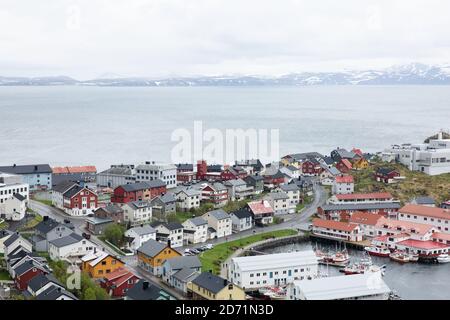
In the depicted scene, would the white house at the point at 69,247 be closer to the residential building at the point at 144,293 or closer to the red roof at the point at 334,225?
the residential building at the point at 144,293

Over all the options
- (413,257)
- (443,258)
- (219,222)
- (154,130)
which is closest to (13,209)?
(219,222)

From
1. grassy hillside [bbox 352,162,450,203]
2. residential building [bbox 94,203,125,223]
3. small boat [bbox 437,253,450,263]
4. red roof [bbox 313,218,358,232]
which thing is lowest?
small boat [bbox 437,253,450,263]

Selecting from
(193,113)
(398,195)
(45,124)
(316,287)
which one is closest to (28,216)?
(316,287)

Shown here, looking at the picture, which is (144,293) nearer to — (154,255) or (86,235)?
(154,255)

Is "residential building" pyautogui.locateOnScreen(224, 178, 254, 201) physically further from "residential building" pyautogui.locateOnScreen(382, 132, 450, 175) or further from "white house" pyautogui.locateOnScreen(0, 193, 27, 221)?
"residential building" pyautogui.locateOnScreen(382, 132, 450, 175)

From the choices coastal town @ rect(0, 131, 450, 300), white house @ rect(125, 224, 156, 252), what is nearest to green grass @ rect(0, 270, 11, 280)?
coastal town @ rect(0, 131, 450, 300)

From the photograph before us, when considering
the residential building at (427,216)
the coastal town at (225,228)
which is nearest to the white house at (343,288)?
the coastal town at (225,228)
